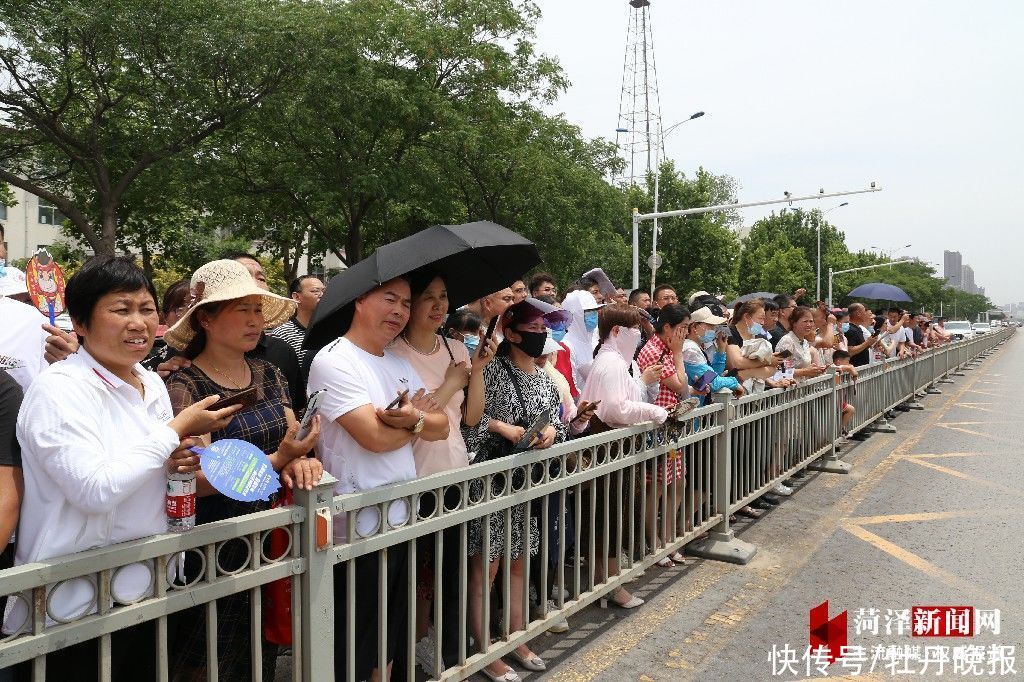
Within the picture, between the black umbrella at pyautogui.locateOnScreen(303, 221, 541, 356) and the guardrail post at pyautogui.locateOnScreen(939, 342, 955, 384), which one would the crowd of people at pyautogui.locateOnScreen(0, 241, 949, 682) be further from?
the guardrail post at pyautogui.locateOnScreen(939, 342, 955, 384)

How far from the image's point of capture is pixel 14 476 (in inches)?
81.8

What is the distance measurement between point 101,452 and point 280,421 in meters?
0.79

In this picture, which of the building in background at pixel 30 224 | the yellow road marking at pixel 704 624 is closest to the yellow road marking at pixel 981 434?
the yellow road marking at pixel 704 624

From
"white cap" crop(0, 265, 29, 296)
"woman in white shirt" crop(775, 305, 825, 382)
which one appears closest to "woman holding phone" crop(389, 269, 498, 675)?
"white cap" crop(0, 265, 29, 296)

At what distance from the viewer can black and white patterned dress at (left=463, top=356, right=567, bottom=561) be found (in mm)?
3453

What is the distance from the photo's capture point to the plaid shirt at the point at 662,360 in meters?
5.05

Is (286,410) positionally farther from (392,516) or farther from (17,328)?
(17,328)

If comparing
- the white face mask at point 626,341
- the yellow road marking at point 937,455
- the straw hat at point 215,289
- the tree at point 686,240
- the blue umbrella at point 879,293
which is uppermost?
the tree at point 686,240

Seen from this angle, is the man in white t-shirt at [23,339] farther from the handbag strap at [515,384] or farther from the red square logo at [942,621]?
the red square logo at [942,621]

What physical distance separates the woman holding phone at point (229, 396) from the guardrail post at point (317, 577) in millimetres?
68

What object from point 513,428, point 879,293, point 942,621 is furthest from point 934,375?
point 513,428

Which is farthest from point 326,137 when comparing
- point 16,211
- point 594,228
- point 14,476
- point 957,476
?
point 16,211

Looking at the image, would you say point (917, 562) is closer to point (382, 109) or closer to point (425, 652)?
point (425, 652)

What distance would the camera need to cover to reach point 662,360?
201 inches
